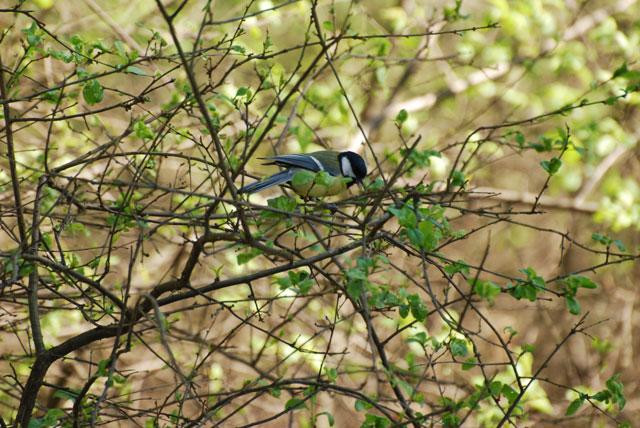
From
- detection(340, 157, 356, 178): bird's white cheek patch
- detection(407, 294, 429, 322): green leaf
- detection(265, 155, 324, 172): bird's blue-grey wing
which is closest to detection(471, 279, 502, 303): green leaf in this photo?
detection(407, 294, 429, 322): green leaf

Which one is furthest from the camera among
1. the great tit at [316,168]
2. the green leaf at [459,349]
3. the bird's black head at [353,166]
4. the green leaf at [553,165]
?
the bird's black head at [353,166]

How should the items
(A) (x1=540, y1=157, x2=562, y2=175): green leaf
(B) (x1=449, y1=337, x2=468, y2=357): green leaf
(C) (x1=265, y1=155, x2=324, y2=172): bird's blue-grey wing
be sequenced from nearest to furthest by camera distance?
(B) (x1=449, y1=337, x2=468, y2=357): green leaf
(A) (x1=540, y1=157, x2=562, y2=175): green leaf
(C) (x1=265, y1=155, x2=324, y2=172): bird's blue-grey wing

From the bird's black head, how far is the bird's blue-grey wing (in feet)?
0.42


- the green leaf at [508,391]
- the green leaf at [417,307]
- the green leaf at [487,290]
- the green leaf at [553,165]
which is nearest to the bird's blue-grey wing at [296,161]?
the green leaf at [553,165]

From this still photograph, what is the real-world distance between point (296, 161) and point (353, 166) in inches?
13.3

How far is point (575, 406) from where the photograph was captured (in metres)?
2.36

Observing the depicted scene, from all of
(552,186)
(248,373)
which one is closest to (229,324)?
(248,373)

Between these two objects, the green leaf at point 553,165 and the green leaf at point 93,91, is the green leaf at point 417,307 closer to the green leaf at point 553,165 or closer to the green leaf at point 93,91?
the green leaf at point 553,165

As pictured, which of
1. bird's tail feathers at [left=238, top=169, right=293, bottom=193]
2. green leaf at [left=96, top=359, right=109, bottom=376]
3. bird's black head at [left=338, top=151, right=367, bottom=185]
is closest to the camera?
green leaf at [left=96, top=359, right=109, bottom=376]

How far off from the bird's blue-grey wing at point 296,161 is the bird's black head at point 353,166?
13cm

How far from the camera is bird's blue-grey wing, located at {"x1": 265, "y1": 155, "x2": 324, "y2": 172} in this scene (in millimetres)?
3676

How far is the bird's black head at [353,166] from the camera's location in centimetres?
396

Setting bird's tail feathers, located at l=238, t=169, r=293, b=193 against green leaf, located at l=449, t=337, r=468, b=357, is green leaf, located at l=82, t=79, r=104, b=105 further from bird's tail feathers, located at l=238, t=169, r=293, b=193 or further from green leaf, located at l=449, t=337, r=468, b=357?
green leaf, located at l=449, t=337, r=468, b=357

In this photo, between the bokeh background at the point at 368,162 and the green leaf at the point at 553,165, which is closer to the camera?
the green leaf at the point at 553,165
